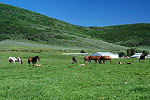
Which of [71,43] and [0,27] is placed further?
[0,27]

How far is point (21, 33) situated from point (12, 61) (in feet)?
478

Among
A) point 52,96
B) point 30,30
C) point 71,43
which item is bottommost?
point 52,96

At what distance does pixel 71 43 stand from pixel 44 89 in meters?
149

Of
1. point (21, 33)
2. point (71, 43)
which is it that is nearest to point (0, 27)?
point (21, 33)

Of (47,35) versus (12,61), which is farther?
(47,35)

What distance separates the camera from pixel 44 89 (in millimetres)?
14523

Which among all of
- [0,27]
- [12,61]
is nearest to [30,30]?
[0,27]

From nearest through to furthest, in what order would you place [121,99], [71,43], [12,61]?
[121,99] < [12,61] < [71,43]

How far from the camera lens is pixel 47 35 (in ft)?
593

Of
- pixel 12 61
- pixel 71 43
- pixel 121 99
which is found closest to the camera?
pixel 121 99

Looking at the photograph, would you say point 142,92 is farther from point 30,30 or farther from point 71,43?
point 30,30

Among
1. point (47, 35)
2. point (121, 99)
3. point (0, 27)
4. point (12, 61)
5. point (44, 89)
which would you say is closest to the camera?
point (121, 99)

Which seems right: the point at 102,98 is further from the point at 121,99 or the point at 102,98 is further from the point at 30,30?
the point at 30,30

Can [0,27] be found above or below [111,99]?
above
